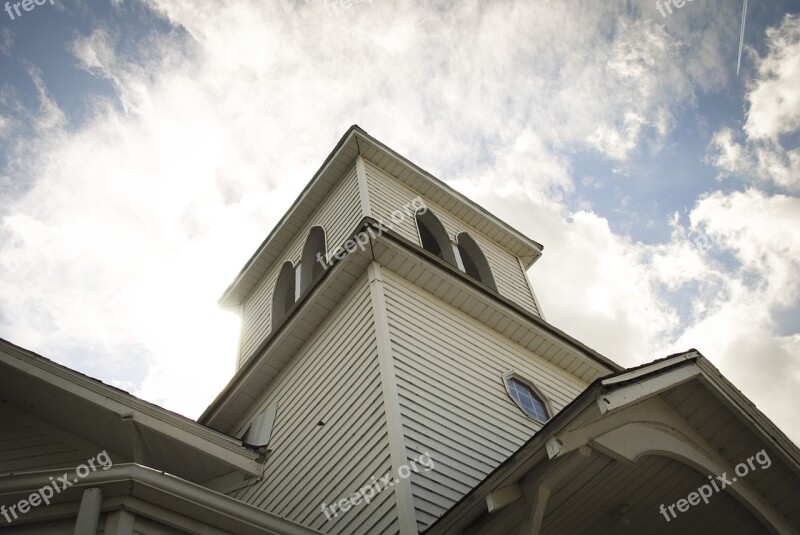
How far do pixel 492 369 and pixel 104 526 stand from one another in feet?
22.7

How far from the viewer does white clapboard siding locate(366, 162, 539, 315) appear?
14156 mm

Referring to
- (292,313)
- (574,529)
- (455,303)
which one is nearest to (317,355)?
(292,313)

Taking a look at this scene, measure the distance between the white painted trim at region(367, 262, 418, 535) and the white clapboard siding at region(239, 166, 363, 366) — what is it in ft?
10.3

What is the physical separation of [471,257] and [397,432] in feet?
27.3

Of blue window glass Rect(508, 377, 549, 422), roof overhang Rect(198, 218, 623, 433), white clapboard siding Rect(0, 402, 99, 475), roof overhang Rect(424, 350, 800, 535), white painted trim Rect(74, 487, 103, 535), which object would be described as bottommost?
white painted trim Rect(74, 487, 103, 535)

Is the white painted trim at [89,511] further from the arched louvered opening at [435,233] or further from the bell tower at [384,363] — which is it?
the arched louvered opening at [435,233]

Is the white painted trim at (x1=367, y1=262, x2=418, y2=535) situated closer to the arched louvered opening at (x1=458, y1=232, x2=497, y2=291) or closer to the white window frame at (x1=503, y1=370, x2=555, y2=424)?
the white window frame at (x1=503, y1=370, x2=555, y2=424)

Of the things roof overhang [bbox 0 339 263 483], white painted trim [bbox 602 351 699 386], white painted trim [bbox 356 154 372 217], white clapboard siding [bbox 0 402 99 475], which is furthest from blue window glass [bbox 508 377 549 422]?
white clapboard siding [bbox 0 402 99 475]

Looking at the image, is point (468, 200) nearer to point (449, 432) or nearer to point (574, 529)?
point (449, 432)

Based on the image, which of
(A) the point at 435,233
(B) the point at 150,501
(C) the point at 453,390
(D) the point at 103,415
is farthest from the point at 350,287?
(B) the point at 150,501

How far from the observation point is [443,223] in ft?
52.0

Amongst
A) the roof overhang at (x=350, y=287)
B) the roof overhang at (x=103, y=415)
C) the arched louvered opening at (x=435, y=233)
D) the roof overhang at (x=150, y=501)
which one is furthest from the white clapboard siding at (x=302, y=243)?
the roof overhang at (x=150, y=501)

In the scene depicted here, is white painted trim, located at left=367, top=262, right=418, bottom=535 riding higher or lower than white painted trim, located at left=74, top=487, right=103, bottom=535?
higher

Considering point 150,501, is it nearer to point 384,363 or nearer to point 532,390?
point 384,363
